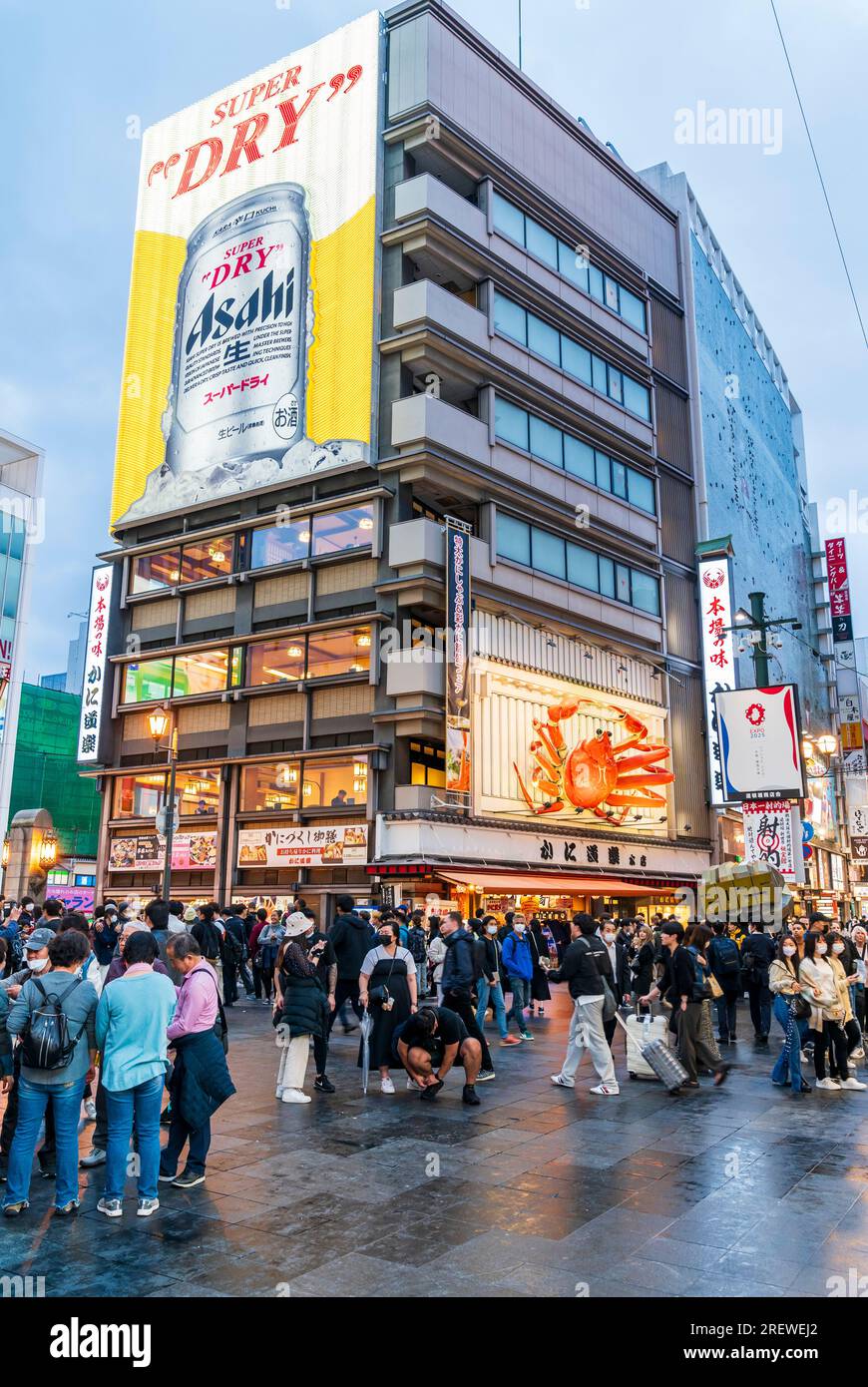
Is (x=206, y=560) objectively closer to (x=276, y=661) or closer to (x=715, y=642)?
(x=276, y=661)

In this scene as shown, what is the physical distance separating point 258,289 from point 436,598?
14084 mm

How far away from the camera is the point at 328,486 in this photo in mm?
33500

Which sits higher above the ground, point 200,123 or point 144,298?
point 200,123

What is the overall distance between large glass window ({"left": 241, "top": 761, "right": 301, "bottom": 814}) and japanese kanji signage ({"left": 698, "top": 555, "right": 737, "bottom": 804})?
19220 millimetres

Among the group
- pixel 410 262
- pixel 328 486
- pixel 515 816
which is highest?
pixel 410 262

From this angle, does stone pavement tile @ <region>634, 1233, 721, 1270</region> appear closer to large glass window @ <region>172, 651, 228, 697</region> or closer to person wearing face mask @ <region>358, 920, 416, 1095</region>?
person wearing face mask @ <region>358, 920, 416, 1095</region>

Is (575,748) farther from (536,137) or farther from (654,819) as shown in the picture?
(536,137)

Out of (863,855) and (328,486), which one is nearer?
(328,486)

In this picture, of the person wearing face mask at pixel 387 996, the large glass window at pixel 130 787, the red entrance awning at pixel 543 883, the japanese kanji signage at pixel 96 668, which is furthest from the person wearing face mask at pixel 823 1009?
the japanese kanji signage at pixel 96 668

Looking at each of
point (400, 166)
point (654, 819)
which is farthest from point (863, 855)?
point (400, 166)

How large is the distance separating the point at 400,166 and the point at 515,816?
22756mm

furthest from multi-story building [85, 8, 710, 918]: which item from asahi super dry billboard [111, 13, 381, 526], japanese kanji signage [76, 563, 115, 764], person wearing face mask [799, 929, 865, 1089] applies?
person wearing face mask [799, 929, 865, 1089]

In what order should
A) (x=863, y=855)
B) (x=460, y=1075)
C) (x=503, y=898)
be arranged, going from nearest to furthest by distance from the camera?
(x=460, y=1075) → (x=503, y=898) → (x=863, y=855)

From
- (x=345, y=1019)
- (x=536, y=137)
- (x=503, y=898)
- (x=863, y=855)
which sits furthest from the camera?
(x=863, y=855)
